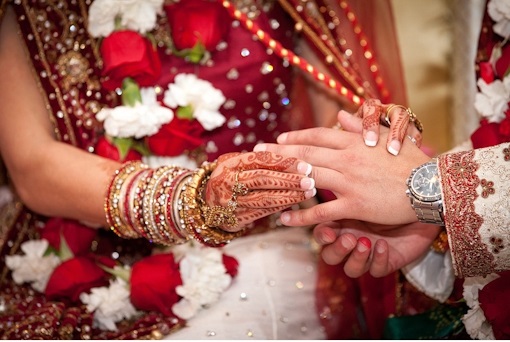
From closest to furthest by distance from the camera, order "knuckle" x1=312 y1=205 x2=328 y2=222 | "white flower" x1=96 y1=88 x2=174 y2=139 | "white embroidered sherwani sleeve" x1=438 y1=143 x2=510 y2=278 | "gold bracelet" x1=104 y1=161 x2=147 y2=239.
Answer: "white embroidered sherwani sleeve" x1=438 y1=143 x2=510 y2=278 → "knuckle" x1=312 y1=205 x2=328 y2=222 → "gold bracelet" x1=104 y1=161 x2=147 y2=239 → "white flower" x1=96 y1=88 x2=174 y2=139

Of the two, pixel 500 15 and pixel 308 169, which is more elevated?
A: pixel 500 15

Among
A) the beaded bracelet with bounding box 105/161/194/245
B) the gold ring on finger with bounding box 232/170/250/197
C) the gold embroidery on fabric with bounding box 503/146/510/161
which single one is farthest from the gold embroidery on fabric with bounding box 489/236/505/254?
the beaded bracelet with bounding box 105/161/194/245

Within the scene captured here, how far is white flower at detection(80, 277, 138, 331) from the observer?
3.77ft

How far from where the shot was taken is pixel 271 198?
94cm

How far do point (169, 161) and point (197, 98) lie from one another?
0.45ft

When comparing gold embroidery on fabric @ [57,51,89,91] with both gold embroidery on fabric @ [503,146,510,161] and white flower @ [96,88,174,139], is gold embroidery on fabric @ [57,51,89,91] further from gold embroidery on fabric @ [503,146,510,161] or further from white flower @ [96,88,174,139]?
gold embroidery on fabric @ [503,146,510,161]

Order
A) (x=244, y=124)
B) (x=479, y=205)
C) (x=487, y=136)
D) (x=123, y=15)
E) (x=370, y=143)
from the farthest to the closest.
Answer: (x=244, y=124) < (x=123, y=15) < (x=487, y=136) < (x=370, y=143) < (x=479, y=205)

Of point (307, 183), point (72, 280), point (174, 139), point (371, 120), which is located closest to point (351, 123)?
point (371, 120)

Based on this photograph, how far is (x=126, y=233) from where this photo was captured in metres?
1.10

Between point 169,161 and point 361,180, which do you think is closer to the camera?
point 361,180

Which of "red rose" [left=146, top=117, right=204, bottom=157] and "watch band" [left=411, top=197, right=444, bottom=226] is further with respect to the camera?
"red rose" [left=146, top=117, right=204, bottom=157]

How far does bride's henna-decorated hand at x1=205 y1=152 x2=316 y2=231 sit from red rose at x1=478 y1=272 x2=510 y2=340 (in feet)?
1.06

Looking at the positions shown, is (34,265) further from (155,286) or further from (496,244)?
(496,244)

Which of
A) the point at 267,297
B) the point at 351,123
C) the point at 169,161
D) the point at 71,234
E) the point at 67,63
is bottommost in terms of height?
the point at 267,297
